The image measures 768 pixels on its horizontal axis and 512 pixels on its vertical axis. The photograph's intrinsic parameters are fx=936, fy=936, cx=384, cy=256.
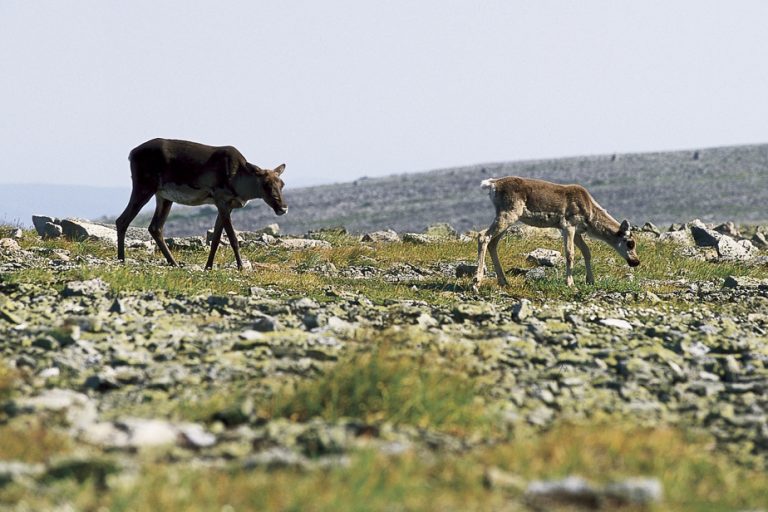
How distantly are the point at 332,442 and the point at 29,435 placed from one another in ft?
7.09

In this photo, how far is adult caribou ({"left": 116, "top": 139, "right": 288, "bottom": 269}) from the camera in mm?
18656

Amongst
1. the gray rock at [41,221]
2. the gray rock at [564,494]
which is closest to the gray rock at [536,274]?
the gray rock at [41,221]

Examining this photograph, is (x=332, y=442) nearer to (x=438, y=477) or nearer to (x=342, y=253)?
(x=438, y=477)

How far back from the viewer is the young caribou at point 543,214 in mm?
18719

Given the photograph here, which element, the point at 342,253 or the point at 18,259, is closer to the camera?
the point at 18,259

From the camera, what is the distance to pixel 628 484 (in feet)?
19.1

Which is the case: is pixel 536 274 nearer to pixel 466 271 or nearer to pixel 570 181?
pixel 466 271

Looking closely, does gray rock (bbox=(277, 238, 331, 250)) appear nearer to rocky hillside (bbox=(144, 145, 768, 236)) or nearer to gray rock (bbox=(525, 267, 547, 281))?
gray rock (bbox=(525, 267, 547, 281))

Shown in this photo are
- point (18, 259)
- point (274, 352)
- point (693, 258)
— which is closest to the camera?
point (274, 352)

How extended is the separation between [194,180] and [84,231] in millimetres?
6222

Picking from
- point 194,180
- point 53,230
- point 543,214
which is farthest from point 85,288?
point 53,230

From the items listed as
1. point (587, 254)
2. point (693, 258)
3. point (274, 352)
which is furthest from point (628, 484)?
point (693, 258)

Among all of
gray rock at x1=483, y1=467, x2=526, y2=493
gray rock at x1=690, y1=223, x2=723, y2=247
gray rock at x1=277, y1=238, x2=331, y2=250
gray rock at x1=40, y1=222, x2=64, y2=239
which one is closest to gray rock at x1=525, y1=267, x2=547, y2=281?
gray rock at x1=277, y1=238, x2=331, y2=250

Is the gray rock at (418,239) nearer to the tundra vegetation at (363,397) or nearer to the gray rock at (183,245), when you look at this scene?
the gray rock at (183,245)
